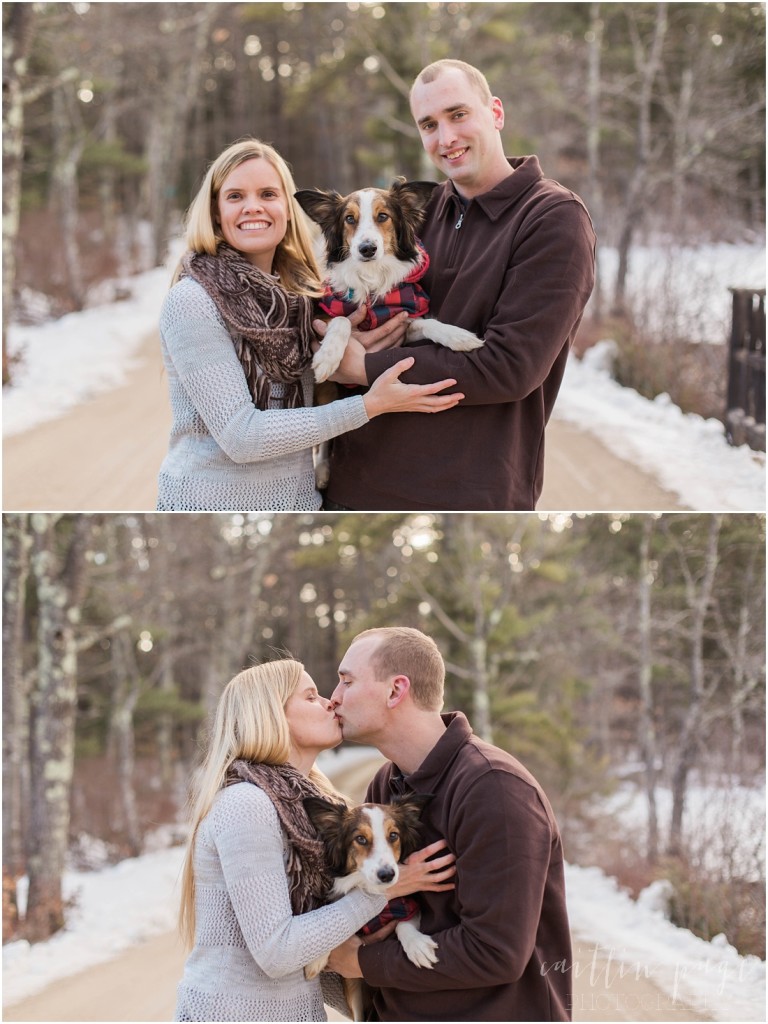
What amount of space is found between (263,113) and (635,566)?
23.3m

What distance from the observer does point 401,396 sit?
3123 millimetres

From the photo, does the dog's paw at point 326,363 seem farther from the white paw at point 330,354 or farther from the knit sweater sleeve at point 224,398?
the knit sweater sleeve at point 224,398

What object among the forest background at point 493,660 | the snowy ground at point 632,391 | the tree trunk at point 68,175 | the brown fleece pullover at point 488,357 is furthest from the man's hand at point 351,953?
the tree trunk at point 68,175

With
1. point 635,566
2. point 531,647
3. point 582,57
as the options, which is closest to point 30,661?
point 531,647

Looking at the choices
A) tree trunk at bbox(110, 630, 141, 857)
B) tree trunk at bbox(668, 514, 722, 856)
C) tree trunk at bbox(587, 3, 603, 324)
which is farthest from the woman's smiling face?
tree trunk at bbox(587, 3, 603, 324)

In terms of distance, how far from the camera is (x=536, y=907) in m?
2.70

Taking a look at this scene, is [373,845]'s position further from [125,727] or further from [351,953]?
[125,727]

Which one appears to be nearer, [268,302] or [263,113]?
[268,302]

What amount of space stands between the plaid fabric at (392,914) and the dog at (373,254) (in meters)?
1.53

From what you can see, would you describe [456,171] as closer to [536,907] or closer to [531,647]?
[536,907]

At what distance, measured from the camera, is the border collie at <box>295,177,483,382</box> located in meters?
3.42

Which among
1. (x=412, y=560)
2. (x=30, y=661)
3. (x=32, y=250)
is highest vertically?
(x=32, y=250)

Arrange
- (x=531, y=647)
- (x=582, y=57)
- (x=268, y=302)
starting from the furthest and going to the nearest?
1. (x=582, y=57)
2. (x=531, y=647)
3. (x=268, y=302)

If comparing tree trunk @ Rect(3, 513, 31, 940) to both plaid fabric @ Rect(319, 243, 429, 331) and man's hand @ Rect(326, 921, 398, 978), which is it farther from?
man's hand @ Rect(326, 921, 398, 978)
